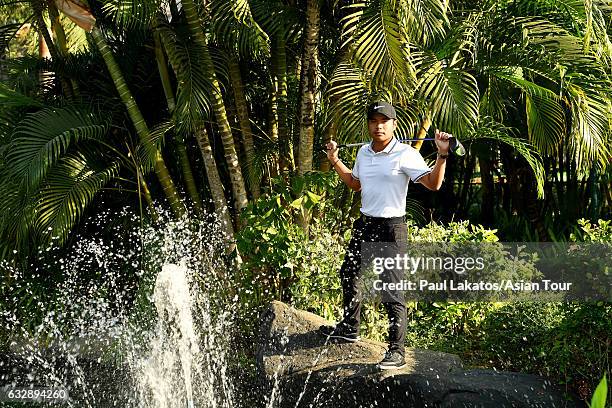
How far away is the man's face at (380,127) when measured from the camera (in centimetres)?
463

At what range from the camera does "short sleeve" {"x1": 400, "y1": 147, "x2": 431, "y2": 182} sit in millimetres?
4590

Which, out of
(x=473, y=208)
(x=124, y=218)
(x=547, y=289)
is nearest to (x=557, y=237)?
(x=473, y=208)

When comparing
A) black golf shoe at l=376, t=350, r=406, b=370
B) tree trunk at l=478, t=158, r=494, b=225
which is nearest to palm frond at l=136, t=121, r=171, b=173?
black golf shoe at l=376, t=350, r=406, b=370

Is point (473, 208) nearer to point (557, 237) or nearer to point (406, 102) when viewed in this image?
point (557, 237)

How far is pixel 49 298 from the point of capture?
23.9ft

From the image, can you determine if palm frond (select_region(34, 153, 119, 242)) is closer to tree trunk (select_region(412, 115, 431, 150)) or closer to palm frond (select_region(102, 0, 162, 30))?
palm frond (select_region(102, 0, 162, 30))

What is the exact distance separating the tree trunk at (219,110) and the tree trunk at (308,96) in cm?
57

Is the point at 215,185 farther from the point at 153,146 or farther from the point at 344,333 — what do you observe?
the point at 344,333

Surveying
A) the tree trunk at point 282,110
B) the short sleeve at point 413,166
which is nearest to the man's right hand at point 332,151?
the short sleeve at point 413,166

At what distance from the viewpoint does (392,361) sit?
4629mm

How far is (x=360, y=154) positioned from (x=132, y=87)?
353cm

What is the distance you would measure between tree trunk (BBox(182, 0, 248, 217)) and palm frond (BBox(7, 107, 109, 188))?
3.41 feet

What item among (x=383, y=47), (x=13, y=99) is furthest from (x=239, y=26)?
(x=13, y=99)

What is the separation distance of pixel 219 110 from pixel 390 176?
95.5 inches
